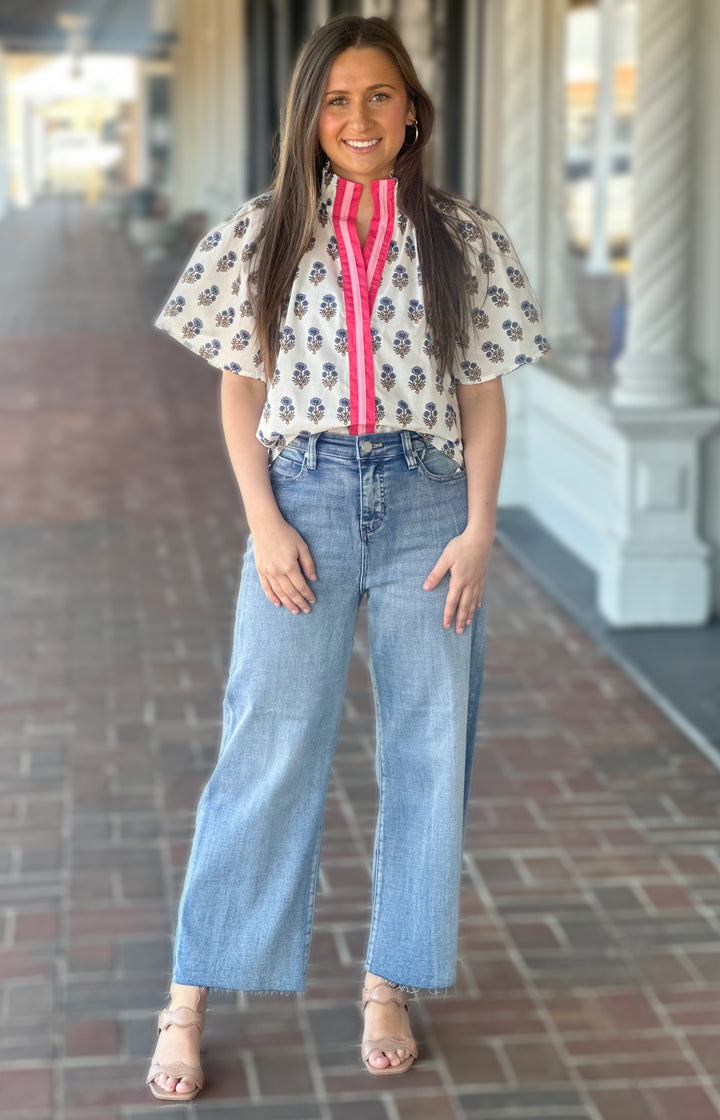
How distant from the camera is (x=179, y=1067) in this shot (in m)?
2.67

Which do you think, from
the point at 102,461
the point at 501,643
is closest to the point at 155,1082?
the point at 501,643

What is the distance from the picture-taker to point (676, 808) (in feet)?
12.8

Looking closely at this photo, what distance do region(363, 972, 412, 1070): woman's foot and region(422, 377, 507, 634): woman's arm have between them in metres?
0.72

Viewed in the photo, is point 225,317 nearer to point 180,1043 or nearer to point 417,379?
point 417,379

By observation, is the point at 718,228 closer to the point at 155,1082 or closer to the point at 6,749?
the point at 6,749

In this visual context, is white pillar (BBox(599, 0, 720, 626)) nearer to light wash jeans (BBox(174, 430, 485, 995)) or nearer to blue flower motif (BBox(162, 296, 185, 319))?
light wash jeans (BBox(174, 430, 485, 995))

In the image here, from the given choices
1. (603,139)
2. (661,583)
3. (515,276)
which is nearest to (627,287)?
(603,139)

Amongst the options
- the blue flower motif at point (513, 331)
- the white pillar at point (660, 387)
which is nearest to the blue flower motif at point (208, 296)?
the blue flower motif at point (513, 331)

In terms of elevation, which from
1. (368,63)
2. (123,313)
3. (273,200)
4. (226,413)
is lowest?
(123,313)

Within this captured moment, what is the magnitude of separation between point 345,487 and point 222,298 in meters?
0.35

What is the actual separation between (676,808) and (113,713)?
1.67 m

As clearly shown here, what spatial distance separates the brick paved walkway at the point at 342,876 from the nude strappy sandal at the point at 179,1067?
0.08 feet

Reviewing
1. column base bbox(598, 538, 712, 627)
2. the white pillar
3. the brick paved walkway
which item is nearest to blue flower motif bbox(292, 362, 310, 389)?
the brick paved walkway

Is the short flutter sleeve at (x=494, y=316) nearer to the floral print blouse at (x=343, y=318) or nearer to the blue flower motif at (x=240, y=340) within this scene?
the floral print blouse at (x=343, y=318)
